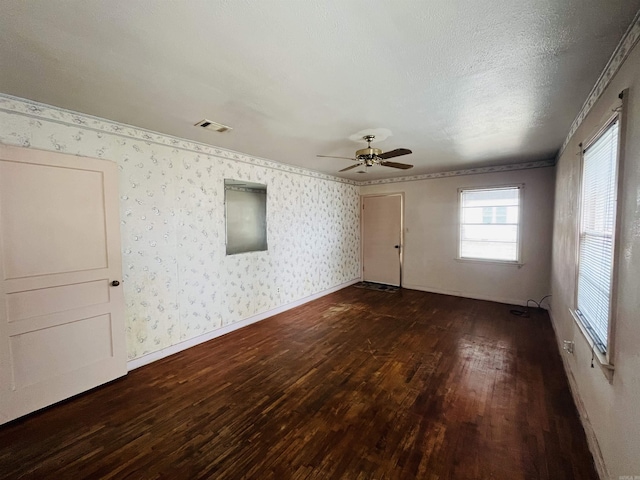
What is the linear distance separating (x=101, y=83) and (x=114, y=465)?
8.20ft

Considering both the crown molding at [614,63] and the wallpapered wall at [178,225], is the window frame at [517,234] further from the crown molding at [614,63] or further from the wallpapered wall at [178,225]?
the wallpapered wall at [178,225]

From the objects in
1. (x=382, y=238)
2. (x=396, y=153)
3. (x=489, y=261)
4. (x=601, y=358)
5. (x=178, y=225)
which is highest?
(x=396, y=153)

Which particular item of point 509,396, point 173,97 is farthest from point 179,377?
point 509,396

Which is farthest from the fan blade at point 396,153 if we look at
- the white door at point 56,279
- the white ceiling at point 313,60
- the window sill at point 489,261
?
the window sill at point 489,261

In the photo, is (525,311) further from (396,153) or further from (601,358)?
(396,153)

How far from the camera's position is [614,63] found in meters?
1.60

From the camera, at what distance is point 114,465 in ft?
5.48

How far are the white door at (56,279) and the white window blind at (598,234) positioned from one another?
3740 mm

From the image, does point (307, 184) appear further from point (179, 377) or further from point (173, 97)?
point (179, 377)

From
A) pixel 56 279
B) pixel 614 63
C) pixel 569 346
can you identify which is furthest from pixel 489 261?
pixel 56 279

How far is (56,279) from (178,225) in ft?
3.76

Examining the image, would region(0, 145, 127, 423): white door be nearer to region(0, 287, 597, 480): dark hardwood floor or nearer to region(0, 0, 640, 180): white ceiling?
region(0, 287, 597, 480): dark hardwood floor

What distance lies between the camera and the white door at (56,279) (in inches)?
Answer: 81.0

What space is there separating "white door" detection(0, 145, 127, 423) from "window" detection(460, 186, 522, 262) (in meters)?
5.40
